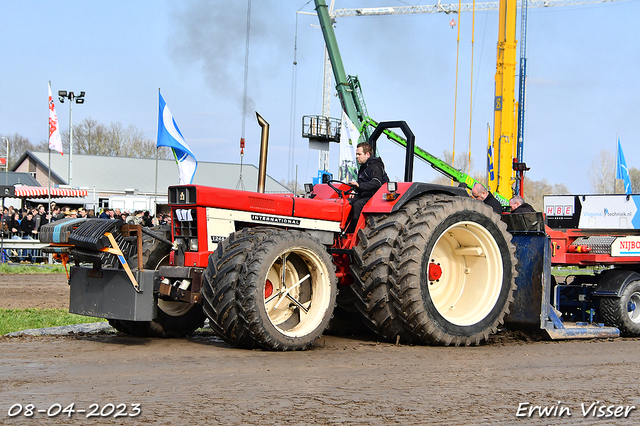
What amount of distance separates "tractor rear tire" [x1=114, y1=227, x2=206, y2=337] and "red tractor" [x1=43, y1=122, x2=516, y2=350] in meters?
0.01

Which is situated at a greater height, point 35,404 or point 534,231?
point 534,231

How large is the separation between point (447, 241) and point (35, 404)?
16.8 feet

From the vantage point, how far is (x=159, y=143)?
1223cm

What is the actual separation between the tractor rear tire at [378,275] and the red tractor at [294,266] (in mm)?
11

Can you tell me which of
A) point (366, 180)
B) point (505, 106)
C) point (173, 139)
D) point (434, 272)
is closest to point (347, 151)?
point (505, 106)

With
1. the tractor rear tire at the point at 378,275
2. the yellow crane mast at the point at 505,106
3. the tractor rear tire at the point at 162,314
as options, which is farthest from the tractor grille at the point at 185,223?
the yellow crane mast at the point at 505,106

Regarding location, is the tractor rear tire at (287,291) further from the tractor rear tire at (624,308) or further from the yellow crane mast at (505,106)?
the yellow crane mast at (505,106)

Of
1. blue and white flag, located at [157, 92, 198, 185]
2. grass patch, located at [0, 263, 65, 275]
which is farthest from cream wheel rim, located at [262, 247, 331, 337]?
grass patch, located at [0, 263, 65, 275]

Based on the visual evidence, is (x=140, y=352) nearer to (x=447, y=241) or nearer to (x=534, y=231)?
(x=447, y=241)

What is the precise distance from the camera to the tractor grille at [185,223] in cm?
658

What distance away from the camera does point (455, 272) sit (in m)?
7.98

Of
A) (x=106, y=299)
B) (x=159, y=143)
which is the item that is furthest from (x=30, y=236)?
(x=106, y=299)

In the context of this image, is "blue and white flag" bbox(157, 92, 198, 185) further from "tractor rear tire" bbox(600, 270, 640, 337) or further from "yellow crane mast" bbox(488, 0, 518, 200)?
"yellow crane mast" bbox(488, 0, 518, 200)

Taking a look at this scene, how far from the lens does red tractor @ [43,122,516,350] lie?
611 cm
